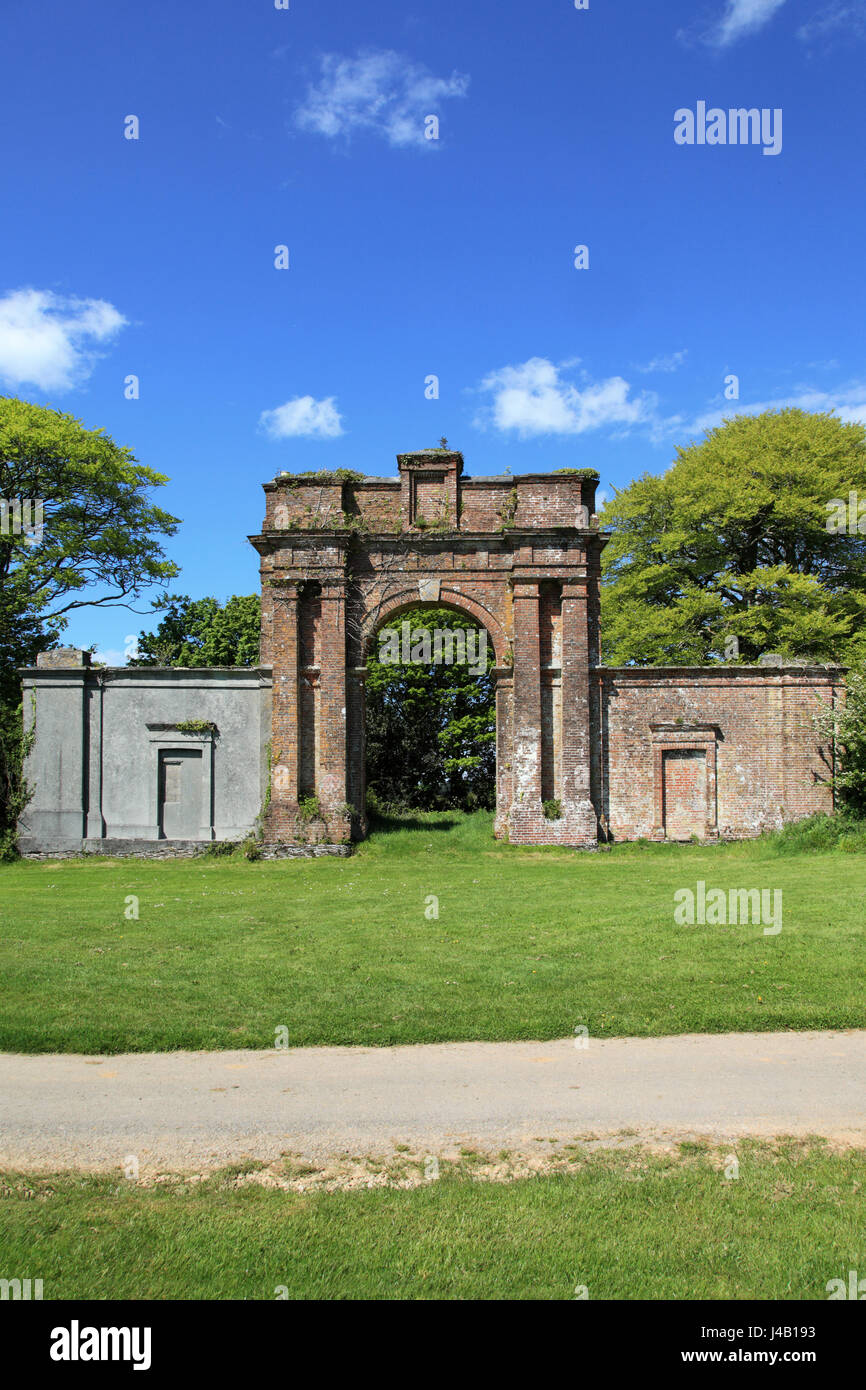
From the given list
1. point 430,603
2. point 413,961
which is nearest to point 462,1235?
point 413,961

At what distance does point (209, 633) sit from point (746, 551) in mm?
23244

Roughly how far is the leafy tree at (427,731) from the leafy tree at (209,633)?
718 cm

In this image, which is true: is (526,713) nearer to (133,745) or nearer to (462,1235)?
(133,745)

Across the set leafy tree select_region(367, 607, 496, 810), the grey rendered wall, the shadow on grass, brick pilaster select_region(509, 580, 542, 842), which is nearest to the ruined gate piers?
brick pilaster select_region(509, 580, 542, 842)

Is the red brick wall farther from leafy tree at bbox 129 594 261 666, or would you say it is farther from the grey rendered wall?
leafy tree at bbox 129 594 261 666

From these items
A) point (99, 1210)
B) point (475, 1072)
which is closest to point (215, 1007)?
point (475, 1072)

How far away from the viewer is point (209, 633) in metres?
41.2

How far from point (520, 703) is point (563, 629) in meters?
2.11

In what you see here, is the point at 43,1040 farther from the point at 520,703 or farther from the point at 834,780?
the point at 834,780

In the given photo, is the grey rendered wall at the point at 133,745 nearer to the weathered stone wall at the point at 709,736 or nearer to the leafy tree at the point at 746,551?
the weathered stone wall at the point at 709,736

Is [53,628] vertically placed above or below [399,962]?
above

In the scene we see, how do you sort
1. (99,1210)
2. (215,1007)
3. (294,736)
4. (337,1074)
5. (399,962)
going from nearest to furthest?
1. (99,1210)
2. (337,1074)
3. (215,1007)
4. (399,962)
5. (294,736)

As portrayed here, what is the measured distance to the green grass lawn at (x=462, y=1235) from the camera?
3.77m

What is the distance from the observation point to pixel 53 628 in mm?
30016
